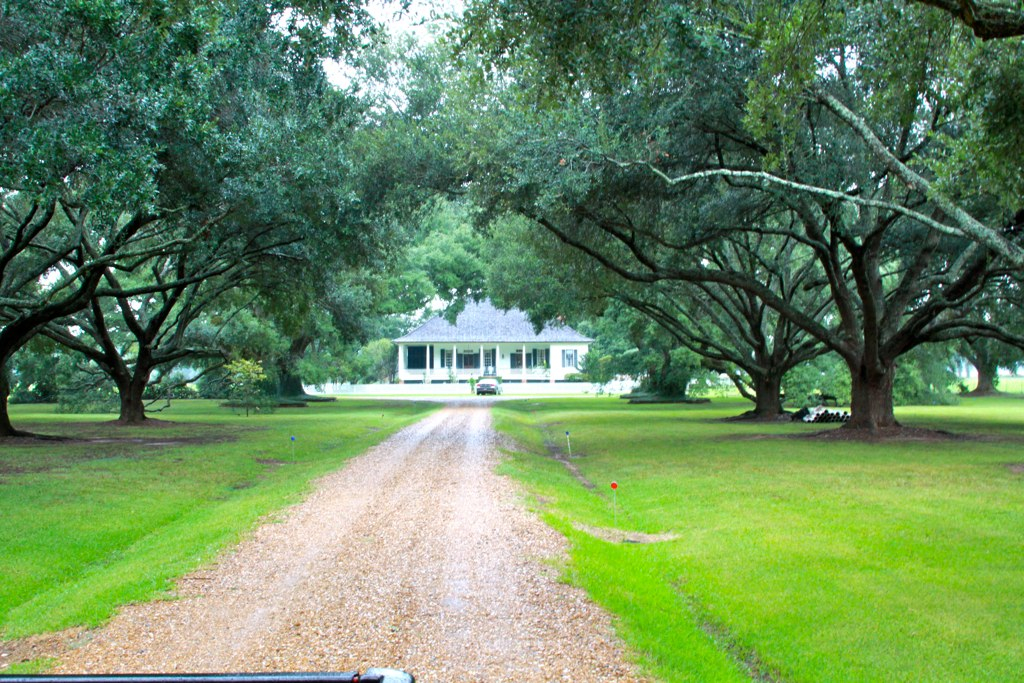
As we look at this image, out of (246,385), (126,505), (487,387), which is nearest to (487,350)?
(487,387)

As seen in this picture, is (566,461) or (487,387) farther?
(487,387)

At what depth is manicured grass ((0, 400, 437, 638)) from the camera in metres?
7.37

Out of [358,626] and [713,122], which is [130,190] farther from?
[713,122]

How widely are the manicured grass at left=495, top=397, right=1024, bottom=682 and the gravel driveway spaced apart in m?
0.51

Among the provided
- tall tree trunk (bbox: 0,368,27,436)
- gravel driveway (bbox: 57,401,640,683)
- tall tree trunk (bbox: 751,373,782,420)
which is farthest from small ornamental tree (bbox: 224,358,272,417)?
gravel driveway (bbox: 57,401,640,683)

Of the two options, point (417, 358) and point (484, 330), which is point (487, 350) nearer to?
point (484, 330)

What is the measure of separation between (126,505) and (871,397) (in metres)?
18.3

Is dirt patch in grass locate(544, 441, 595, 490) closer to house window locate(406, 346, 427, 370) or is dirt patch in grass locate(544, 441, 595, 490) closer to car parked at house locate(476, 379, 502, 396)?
car parked at house locate(476, 379, 502, 396)

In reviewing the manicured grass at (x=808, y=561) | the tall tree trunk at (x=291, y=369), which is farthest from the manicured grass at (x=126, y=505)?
the tall tree trunk at (x=291, y=369)

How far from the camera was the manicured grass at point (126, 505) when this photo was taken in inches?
290

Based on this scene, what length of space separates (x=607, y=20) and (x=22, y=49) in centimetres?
897

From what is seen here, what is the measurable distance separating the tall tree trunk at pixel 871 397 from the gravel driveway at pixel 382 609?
1481 centimetres

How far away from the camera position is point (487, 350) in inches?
2712

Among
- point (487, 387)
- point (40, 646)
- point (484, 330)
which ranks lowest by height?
point (40, 646)
